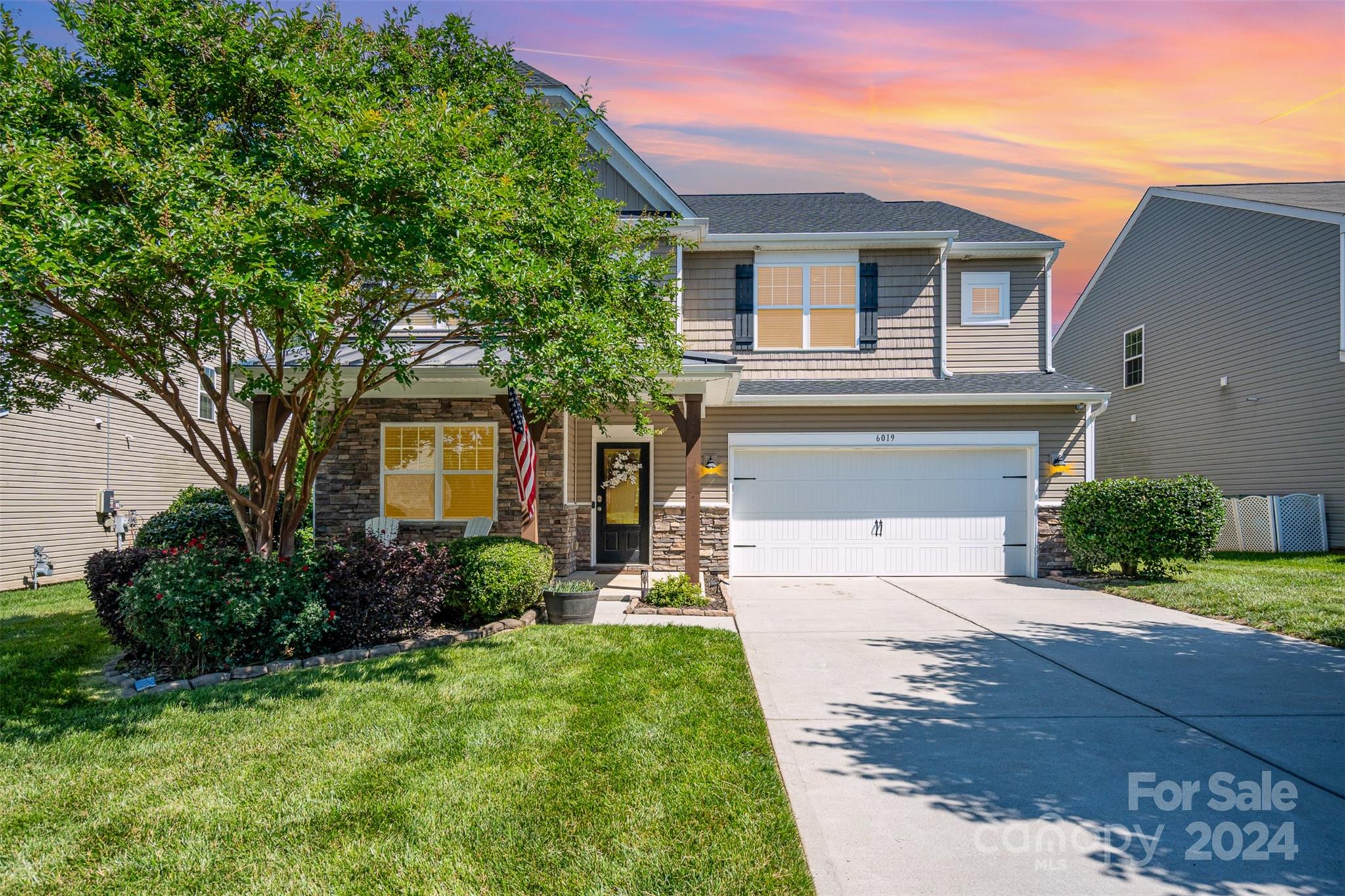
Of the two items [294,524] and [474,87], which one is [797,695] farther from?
[474,87]

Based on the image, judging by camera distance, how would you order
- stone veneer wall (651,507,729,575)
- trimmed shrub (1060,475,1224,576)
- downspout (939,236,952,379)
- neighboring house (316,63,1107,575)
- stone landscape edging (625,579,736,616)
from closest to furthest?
1. stone landscape edging (625,579,736,616)
2. trimmed shrub (1060,475,1224,576)
3. neighboring house (316,63,1107,575)
4. stone veneer wall (651,507,729,575)
5. downspout (939,236,952,379)

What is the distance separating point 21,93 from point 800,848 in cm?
659

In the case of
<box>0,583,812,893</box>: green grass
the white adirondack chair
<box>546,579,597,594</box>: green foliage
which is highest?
the white adirondack chair

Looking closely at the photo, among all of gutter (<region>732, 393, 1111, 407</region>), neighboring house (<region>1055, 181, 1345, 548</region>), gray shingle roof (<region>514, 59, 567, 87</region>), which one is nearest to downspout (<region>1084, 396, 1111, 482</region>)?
gutter (<region>732, 393, 1111, 407</region>)

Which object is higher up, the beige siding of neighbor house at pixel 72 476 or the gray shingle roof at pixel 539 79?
the gray shingle roof at pixel 539 79

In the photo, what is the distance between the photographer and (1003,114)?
9.85 metres

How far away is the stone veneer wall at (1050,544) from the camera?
1154 centimetres

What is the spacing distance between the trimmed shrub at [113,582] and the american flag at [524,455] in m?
3.61

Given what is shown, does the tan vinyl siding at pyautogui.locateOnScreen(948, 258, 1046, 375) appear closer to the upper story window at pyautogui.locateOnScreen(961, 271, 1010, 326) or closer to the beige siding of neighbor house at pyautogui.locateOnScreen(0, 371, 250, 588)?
the upper story window at pyautogui.locateOnScreen(961, 271, 1010, 326)

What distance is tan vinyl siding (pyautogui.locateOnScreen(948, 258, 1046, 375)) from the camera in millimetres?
12375

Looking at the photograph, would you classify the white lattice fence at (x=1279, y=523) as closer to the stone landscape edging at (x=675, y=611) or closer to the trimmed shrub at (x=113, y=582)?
the stone landscape edging at (x=675, y=611)

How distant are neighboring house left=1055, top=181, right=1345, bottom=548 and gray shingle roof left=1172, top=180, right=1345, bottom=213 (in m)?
A: 0.05

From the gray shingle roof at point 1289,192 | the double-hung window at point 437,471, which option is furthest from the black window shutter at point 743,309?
the gray shingle roof at point 1289,192

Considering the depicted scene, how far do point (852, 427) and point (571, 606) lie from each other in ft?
18.7
